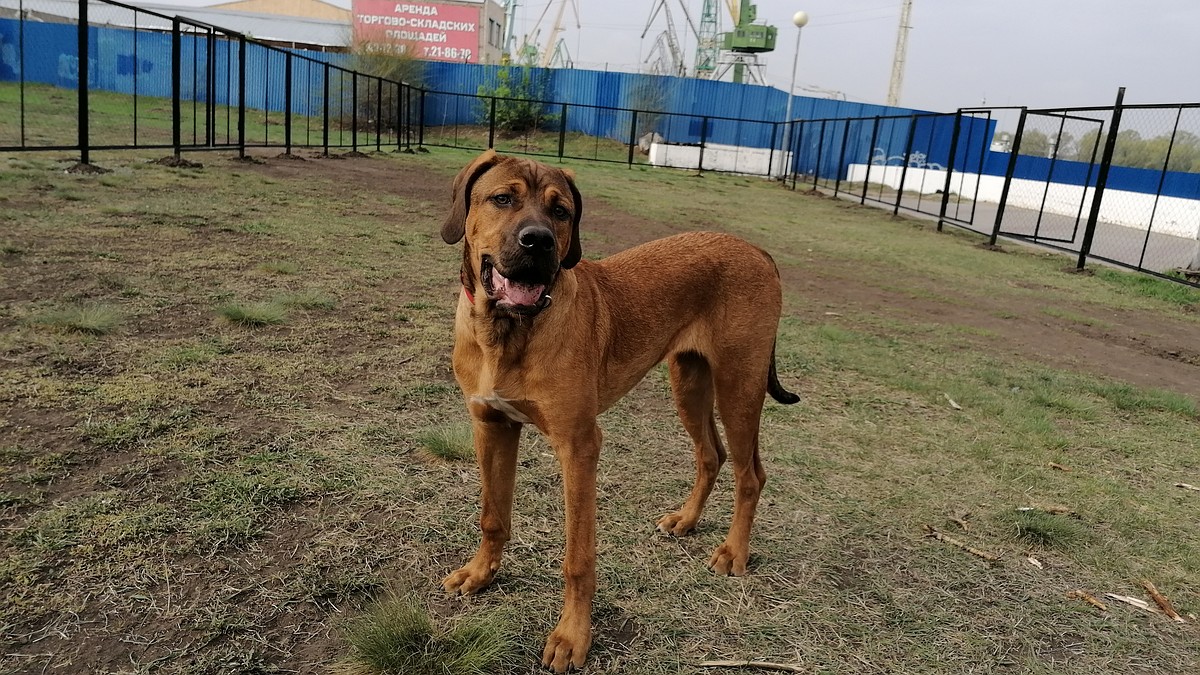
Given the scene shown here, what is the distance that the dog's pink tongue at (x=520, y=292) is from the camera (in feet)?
7.33

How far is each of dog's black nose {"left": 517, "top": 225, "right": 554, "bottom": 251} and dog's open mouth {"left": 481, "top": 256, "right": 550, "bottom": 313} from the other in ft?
0.33

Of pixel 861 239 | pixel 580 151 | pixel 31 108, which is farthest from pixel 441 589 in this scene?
pixel 580 151

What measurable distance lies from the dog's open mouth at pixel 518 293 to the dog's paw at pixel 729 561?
4.52 ft

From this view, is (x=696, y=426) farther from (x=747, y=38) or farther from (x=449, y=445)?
(x=747, y=38)

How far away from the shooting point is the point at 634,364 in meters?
2.78

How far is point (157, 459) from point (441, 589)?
152 cm

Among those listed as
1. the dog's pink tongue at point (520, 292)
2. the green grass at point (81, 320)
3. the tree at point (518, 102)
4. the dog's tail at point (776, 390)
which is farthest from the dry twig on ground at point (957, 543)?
the tree at point (518, 102)

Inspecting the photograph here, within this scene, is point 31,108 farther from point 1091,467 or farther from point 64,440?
point 1091,467

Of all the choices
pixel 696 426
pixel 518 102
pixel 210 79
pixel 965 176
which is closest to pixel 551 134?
pixel 518 102

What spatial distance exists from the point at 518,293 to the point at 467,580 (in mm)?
1128

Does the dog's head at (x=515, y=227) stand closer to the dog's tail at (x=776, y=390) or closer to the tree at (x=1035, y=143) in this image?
the dog's tail at (x=776, y=390)

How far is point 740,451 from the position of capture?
2.93 metres

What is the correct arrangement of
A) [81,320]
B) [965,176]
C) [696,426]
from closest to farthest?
[696,426] < [81,320] < [965,176]

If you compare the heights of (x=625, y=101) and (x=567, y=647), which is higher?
(x=625, y=101)
